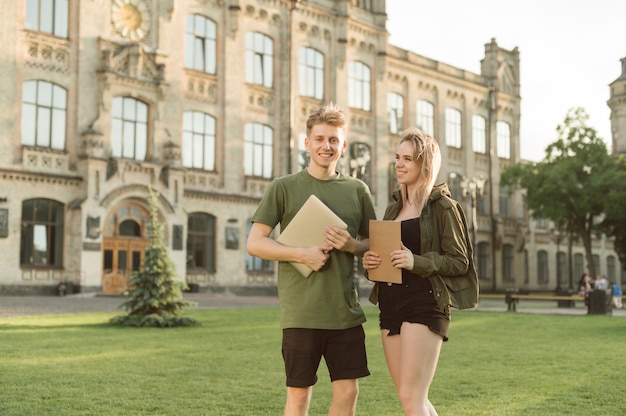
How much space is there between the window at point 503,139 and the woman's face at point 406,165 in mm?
52519

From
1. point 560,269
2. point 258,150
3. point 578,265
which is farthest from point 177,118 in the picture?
point 578,265

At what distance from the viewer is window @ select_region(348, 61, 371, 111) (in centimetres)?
4466

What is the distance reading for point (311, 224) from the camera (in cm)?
489

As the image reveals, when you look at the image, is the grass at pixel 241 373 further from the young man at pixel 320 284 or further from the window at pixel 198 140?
the window at pixel 198 140

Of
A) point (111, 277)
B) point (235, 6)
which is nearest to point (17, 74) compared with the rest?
point (111, 277)

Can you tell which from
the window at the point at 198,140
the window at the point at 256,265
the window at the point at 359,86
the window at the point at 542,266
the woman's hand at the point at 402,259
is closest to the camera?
the woman's hand at the point at 402,259

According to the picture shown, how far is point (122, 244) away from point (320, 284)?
30.3 m

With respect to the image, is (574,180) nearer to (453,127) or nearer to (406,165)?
(453,127)

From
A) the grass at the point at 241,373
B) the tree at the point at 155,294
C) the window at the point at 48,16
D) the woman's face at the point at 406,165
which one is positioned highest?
the window at the point at 48,16

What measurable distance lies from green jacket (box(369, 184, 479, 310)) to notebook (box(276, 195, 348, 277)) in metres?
0.55

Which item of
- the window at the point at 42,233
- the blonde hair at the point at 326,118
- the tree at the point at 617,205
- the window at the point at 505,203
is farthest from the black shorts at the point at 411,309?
the window at the point at 505,203

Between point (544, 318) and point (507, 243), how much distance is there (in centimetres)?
3155

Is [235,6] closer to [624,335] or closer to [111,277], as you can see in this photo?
[111,277]

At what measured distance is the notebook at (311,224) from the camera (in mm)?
4855
